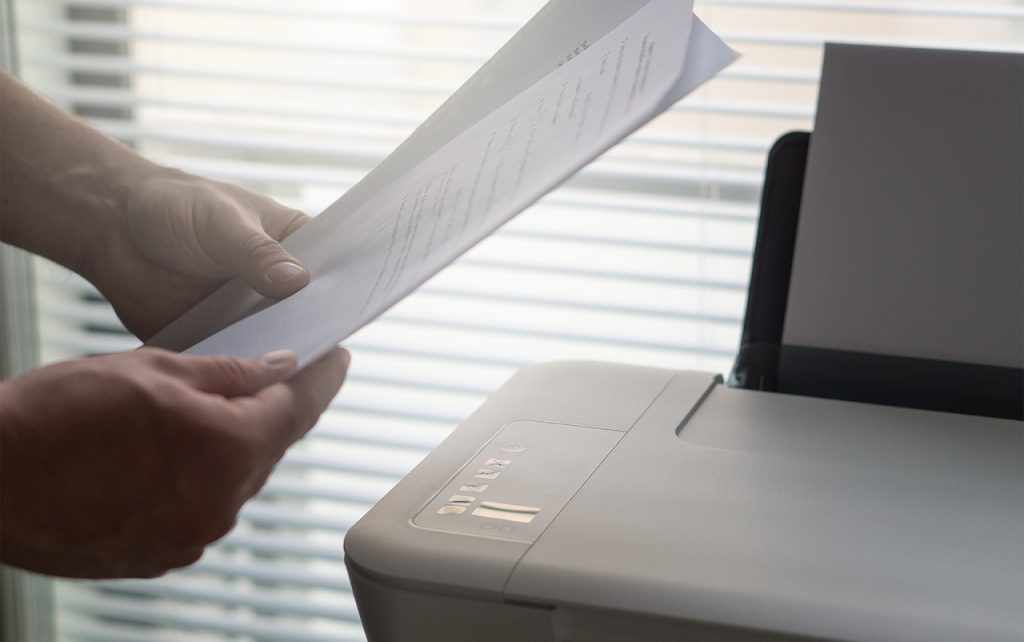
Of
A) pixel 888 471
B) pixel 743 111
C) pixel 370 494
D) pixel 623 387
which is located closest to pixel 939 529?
pixel 888 471

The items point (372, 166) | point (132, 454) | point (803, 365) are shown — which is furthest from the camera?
point (372, 166)

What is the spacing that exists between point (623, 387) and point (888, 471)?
0.60ft

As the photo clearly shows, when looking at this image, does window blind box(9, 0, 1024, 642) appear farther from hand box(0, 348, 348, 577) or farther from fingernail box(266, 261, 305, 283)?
hand box(0, 348, 348, 577)

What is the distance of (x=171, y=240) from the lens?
70 centimetres

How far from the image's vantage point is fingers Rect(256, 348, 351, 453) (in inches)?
19.1

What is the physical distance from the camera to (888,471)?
54 cm

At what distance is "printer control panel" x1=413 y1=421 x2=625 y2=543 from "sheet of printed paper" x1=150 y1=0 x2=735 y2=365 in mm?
103

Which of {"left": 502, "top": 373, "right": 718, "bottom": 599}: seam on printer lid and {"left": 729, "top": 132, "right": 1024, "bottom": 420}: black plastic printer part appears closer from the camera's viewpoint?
{"left": 502, "top": 373, "right": 718, "bottom": 599}: seam on printer lid

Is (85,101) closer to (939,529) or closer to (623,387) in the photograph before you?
(623,387)

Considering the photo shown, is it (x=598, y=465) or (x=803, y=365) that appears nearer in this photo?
(x=598, y=465)

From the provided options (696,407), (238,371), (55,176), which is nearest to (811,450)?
(696,407)

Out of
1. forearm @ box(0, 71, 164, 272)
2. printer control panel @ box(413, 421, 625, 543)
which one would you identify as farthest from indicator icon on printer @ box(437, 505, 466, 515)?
forearm @ box(0, 71, 164, 272)

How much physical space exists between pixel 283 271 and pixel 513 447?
16 centimetres

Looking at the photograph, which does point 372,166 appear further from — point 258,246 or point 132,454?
point 132,454
